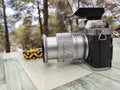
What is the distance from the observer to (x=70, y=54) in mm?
507

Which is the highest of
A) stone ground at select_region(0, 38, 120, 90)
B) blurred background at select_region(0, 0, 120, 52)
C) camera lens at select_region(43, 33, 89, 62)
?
blurred background at select_region(0, 0, 120, 52)

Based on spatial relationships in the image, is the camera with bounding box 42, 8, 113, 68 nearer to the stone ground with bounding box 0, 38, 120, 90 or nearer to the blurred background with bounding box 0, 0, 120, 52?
the stone ground with bounding box 0, 38, 120, 90

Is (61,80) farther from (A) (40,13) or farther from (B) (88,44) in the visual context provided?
(A) (40,13)

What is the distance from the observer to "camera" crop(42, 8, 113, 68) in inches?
18.6

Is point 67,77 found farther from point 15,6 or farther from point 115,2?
point 115,2

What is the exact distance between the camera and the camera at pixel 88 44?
0.47m

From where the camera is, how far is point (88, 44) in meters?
0.51

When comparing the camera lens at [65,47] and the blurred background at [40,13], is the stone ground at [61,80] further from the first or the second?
the blurred background at [40,13]

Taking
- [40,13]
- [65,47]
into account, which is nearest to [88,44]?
[65,47]

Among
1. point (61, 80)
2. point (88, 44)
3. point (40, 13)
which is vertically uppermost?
point (40, 13)

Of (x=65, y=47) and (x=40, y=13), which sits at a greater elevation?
(x=40, y=13)

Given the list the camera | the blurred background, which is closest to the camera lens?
the camera

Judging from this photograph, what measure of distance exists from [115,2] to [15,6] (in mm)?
2959

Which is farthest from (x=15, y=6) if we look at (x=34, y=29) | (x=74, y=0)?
(x=74, y=0)
